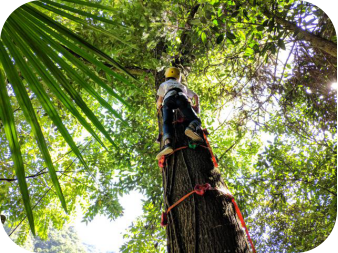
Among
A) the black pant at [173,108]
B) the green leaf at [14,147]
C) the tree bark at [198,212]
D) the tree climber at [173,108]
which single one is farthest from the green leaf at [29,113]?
the black pant at [173,108]

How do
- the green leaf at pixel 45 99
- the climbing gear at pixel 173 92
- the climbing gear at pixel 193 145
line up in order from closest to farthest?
1. the green leaf at pixel 45 99
2. the climbing gear at pixel 193 145
3. the climbing gear at pixel 173 92

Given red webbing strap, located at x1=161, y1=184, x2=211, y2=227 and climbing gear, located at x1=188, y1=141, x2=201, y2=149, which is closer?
red webbing strap, located at x1=161, y1=184, x2=211, y2=227

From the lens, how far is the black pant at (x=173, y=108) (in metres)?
2.01

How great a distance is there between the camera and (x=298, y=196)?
12.7 ft

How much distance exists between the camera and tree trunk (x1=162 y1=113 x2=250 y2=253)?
118cm

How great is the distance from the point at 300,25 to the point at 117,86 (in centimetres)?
282

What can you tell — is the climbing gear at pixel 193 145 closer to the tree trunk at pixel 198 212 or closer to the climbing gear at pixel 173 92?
the tree trunk at pixel 198 212

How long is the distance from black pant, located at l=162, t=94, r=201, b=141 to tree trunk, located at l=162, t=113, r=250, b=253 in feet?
1.07

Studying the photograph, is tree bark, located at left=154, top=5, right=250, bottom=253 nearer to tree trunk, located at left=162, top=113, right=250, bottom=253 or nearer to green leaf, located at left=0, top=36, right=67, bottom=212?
tree trunk, located at left=162, top=113, right=250, bottom=253

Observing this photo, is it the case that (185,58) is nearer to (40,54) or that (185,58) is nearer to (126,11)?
(126,11)

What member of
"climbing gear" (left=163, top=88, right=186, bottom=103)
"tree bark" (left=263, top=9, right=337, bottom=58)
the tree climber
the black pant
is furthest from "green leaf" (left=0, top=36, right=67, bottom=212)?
"tree bark" (left=263, top=9, right=337, bottom=58)

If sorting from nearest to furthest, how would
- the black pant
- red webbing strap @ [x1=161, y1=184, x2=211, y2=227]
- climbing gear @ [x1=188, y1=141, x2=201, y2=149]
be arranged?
red webbing strap @ [x1=161, y1=184, x2=211, y2=227], climbing gear @ [x1=188, y1=141, x2=201, y2=149], the black pant

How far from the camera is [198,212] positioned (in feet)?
4.30

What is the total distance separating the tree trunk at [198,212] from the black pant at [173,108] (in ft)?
1.07
